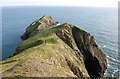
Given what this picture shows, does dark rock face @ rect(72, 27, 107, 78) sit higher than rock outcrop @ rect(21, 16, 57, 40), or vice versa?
rock outcrop @ rect(21, 16, 57, 40)

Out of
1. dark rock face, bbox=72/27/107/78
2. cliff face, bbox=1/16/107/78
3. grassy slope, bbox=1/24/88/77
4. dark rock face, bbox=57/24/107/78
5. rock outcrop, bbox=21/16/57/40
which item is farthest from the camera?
rock outcrop, bbox=21/16/57/40

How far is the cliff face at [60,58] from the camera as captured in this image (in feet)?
204

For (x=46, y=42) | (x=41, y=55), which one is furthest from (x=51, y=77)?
(x=46, y=42)

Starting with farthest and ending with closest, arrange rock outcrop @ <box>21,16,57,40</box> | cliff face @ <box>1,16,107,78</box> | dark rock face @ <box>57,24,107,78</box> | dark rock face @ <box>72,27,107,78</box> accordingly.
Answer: rock outcrop @ <box>21,16,57,40</box>, dark rock face @ <box>57,24,107,78</box>, dark rock face @ <box>72,27,107,78</box>, cliff face @ <box>1,16,107,78</box>

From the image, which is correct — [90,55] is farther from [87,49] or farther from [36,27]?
[36,27]

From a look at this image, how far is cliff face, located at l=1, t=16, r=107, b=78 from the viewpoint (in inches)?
2451

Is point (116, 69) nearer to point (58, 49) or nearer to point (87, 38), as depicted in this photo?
point (87, 38)

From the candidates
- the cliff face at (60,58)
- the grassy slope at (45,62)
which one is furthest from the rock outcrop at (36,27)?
the grassy slope at (45,62)

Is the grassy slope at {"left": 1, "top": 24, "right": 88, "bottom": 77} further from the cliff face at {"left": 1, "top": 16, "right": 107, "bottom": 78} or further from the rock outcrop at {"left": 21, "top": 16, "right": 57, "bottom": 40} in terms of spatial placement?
the rock outcrop at {"left": 21, "top": 16, "right": 57, "bottom": 40}

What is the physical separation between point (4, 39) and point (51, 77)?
10387 cm

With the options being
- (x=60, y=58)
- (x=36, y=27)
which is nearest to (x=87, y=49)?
(x=60, y=58)

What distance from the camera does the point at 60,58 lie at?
3078 inches

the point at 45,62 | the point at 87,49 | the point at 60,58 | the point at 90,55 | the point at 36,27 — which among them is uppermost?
the point at 36,27

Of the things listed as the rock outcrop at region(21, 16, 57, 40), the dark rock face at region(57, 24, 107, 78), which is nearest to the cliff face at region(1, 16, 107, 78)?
the dark rock face at region(57, 24, 107, 78)
